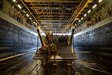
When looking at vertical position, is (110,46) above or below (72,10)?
below

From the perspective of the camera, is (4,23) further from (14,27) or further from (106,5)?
(106,5)

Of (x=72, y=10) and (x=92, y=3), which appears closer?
(x=92, y=3)

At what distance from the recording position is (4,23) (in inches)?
632

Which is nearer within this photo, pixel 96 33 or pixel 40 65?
pixel 40 65

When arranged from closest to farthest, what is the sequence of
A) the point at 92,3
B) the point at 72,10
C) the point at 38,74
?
the point at 38,74, the point at 92,3, the point at 72,10

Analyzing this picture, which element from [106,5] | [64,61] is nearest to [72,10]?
[106,5]

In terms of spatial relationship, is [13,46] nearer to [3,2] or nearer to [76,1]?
[3,2]

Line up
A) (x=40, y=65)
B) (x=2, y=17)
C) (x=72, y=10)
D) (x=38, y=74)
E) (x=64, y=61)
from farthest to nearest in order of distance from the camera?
1. (x=72, y=10)
2. (x=2, y=17)
3. (x=64, y=61)
4. (x=40, y=65)
5. (x=38, y=74)

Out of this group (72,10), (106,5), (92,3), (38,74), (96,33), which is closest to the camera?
(38,74)

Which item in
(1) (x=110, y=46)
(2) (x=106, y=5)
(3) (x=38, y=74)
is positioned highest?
(2) (x=106, y=5)

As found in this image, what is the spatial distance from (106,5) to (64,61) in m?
10.00

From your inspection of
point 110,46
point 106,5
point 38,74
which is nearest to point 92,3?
point 106,5

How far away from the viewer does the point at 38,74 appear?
746 cm

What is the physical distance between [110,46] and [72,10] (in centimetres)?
872
